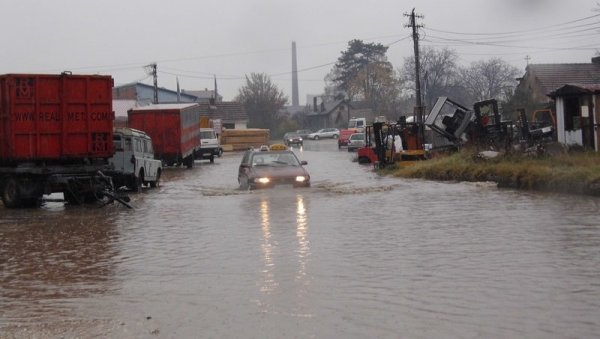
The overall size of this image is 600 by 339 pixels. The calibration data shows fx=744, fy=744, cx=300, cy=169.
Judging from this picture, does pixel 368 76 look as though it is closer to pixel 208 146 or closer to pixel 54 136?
pixel 208 146

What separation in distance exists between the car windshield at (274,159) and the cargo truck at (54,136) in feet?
13.2

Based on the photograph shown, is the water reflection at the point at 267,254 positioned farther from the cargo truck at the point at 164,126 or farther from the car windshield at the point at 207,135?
the car windshield at the point at 207,135

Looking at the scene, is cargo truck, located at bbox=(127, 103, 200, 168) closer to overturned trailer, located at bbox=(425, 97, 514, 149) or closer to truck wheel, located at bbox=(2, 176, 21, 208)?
overturned trailer, located at bbox=(425, 97, 514, 149)

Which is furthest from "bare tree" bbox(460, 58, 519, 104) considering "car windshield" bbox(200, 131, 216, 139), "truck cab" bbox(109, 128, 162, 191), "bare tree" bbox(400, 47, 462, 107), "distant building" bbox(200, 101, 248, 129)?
"truck cab" bbox(109, 128, 162, 191)

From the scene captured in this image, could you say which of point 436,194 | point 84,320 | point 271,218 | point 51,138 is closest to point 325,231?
point 271,218

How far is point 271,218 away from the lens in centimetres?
1405

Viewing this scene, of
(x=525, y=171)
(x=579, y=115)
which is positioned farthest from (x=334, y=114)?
(x=525, y=171)

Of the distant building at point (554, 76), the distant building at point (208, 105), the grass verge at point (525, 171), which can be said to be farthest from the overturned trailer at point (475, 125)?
the distant building at point (208, 105)

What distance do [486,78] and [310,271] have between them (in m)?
92.4

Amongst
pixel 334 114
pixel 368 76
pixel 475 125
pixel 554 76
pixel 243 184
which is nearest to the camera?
pixel 243 184

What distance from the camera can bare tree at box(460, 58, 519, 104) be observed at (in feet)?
309

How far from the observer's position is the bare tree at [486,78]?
9425cm

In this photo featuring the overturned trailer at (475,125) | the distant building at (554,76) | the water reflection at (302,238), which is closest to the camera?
the water reflection at (302,238)

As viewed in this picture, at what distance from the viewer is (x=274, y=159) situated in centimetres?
2030
